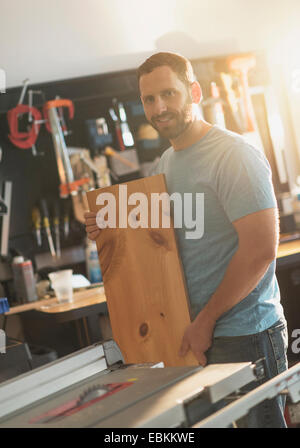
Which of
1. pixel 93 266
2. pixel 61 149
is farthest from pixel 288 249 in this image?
pixel 61 149

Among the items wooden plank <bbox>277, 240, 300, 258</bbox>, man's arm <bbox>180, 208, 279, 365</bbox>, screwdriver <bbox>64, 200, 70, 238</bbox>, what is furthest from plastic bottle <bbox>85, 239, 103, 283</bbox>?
man's arm <bbox>180, 208, 279, 365</bbox>

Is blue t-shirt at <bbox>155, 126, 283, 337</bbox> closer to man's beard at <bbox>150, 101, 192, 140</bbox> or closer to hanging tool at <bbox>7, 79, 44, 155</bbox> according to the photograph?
man's beard at <bbox>150, 101, 192, 140</bbox>

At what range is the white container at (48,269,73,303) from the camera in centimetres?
268

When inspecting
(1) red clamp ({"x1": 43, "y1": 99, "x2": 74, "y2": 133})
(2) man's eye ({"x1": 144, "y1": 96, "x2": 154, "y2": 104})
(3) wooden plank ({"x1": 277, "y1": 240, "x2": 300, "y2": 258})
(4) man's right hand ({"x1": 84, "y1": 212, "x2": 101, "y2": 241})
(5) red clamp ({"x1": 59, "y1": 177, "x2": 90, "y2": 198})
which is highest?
(1) red clamp ({"x1": 43, "y1": 99, "x2": 74, "y2": 133})

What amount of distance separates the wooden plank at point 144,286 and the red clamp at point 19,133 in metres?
1.74

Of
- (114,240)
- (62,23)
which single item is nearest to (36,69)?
(62,23)

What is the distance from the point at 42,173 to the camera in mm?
3488

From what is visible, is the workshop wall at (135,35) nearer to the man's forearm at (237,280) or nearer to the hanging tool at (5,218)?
the hanging tool at (5,218)

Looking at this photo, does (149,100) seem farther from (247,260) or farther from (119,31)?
(119,31)

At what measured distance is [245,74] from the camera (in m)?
3.78

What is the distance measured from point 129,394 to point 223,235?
1.96ft

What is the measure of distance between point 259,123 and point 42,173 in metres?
1.54

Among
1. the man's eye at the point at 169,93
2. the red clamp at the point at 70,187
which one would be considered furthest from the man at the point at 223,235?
the red clamp at the point at 70,187

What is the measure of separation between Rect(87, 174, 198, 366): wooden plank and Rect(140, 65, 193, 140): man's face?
14 centimetres
